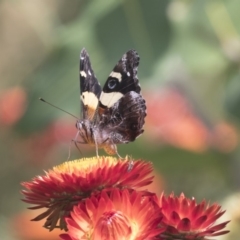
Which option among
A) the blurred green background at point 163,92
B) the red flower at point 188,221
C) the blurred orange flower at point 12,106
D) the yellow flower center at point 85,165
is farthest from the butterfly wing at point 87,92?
the blurred orange flower at point 12,106

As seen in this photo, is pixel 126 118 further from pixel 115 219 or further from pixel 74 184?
pixel 115 219

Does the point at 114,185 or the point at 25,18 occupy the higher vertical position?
the point at 25,18

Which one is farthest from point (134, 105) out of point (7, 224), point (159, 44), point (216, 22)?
point (7, 224)

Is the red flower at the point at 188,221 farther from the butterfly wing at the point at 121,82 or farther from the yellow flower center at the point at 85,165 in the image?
the butterfly wing at the point at 121,82

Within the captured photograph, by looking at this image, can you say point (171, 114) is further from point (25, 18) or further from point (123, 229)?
point (123, 229)

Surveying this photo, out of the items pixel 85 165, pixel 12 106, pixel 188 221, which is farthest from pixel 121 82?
pixel 12 106

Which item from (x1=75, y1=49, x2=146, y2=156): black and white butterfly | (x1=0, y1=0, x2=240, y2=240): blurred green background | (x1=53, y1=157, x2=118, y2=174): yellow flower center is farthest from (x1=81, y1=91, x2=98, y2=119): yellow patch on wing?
(x1=0, y1=0, x2=240, y2=240): blurred green background
